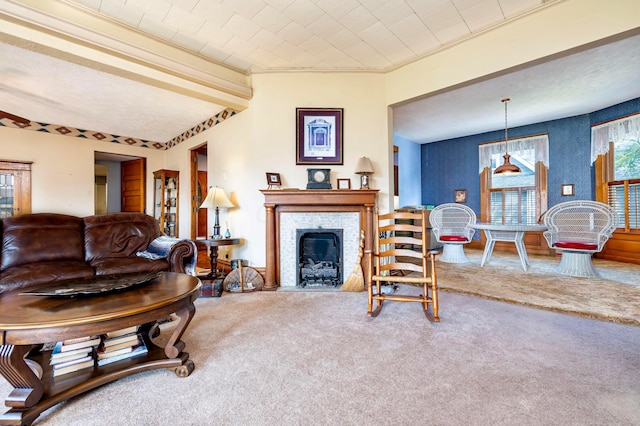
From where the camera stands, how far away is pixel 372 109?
356cm

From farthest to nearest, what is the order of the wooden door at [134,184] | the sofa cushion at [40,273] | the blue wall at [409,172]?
the blue wall at [409,172] → the wooden door at [134,184] → the sofa cushion at [40,273]

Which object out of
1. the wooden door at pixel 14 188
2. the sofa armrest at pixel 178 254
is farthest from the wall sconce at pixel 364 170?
the wooden door at pixel 14 188

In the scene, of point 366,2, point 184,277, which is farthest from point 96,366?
point 366,2

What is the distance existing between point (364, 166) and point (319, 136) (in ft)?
2.33

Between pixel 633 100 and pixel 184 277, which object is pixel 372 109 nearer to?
pixel 184 277

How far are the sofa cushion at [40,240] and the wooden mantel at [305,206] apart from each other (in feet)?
6.51

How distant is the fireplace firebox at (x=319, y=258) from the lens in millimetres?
3527

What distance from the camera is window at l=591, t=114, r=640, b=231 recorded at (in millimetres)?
4434

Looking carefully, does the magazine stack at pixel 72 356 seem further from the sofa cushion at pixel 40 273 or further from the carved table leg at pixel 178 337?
the sofa cushion at pixel 40 273

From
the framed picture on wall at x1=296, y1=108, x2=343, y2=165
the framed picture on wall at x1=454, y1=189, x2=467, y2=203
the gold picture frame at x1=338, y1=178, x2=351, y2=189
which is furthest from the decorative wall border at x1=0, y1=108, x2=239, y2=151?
the framed picture on wall at x1=454, y1=189, x2=467, y2=203

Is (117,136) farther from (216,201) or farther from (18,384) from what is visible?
(18,384)

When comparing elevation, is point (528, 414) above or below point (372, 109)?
below

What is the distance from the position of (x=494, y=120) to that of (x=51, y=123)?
319 inches

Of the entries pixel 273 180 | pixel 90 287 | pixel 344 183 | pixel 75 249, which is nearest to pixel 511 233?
pixel 344 183
